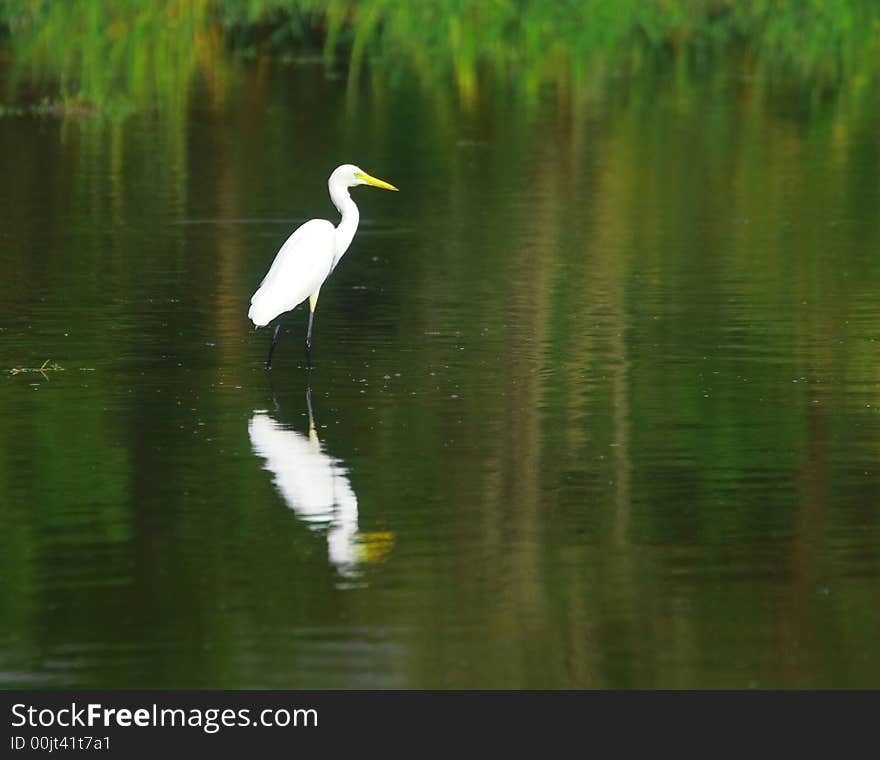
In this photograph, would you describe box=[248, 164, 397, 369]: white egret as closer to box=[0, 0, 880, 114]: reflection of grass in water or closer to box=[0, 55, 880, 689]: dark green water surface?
box=[0, 55, 880, 689]: dark green water surface

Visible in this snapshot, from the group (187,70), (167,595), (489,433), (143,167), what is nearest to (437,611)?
(167,595)

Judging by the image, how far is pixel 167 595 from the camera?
8.91 m

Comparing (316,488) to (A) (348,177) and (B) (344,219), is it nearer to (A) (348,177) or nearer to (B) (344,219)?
(B) (344,219)

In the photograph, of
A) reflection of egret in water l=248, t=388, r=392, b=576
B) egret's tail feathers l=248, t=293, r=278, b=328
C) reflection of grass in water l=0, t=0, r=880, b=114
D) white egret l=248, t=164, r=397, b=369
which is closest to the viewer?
reflection of egret in water l=248, t=388, r=392, b=576

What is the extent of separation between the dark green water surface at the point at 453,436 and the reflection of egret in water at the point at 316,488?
2 centimetres

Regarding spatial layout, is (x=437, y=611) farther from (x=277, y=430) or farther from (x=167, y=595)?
(x=277, y=430)

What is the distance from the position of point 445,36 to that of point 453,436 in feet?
97.9

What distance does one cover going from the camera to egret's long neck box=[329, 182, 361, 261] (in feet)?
48.4

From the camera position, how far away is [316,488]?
10.7 meters

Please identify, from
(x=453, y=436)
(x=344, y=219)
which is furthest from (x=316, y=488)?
(x=344, y=219)

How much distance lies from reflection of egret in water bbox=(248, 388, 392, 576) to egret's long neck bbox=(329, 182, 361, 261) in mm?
2316

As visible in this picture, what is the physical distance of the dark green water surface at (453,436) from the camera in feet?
27.3

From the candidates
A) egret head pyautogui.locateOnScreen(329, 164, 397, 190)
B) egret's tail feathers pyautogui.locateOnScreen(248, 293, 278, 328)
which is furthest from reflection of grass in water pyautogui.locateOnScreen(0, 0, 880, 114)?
egret's tail feathers pyautogui.locateOnScreen(248, 293, 278, 328)

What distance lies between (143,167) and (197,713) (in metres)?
18.0
